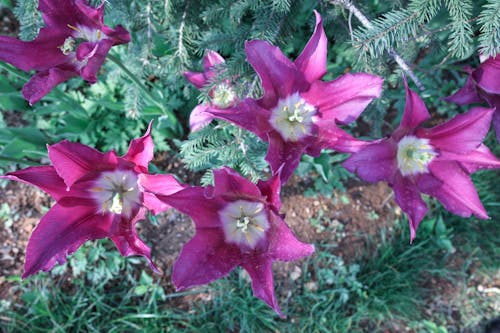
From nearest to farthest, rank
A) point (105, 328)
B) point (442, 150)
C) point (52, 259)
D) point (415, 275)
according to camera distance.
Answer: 1. point (52, 259)
2. point (442, 150)
3. point (105, 328)
4. point (415, 275)

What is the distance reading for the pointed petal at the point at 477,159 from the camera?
1285mm

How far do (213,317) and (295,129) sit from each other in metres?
1.14

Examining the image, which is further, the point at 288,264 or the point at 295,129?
the point at 288,264

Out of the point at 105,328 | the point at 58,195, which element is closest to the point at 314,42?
the point at 58,195

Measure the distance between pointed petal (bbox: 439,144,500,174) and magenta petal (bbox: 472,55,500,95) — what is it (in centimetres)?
16

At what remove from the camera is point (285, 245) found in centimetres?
114

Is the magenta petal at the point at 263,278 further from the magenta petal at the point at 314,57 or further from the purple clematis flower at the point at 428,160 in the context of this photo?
the magenta petal at the point at 314,57

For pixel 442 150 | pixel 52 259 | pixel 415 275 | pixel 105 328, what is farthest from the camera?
pixel 415 275

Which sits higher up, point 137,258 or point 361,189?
point 361,189

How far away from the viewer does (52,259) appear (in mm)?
1153

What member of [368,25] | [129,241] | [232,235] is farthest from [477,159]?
[129,241]

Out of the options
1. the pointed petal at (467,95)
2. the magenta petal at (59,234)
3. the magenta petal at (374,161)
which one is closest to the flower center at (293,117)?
the magenta petal at (374,161)

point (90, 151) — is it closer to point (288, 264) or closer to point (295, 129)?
point (295, 129)

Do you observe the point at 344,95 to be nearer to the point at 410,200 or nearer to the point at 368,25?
the point at 368,25
